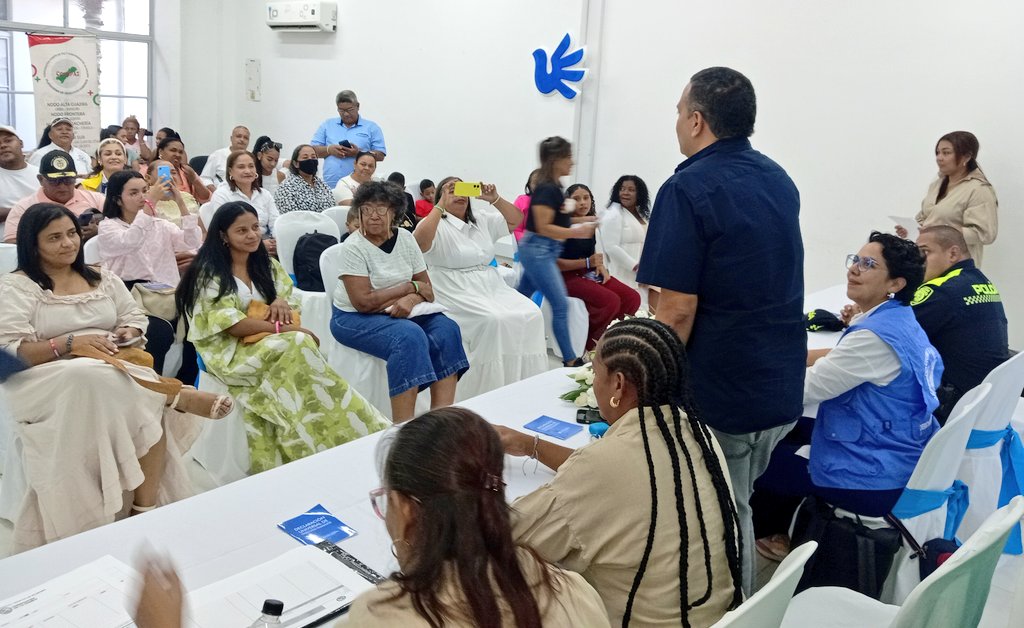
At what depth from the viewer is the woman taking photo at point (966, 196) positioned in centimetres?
525

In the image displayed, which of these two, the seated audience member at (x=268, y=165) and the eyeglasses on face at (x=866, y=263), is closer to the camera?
the eyeglasses on face at (x=866, y=263)

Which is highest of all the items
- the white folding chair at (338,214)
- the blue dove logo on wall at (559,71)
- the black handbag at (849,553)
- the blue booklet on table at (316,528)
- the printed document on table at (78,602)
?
the blue dove logo on wall at (559,71)

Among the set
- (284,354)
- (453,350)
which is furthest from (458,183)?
(284,354)

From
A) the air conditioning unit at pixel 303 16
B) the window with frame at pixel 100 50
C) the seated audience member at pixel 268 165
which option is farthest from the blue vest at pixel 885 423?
the window with frame at pixel 100 50

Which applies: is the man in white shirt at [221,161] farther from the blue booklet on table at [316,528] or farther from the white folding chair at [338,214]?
the blue booklet on table at [316,528]

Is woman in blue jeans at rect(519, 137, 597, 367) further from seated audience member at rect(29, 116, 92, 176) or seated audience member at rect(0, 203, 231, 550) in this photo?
seated audience member at rect(29, 116, 92, 176)

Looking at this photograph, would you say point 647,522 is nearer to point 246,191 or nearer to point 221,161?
point 246,191

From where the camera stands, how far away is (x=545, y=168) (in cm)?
485

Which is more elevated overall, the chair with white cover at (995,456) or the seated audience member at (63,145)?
the seated audience member at (63,145)

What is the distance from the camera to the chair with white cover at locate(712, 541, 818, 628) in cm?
124

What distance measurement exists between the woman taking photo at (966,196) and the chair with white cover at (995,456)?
2.64m

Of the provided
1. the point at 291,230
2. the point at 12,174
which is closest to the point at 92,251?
the point at 291,230

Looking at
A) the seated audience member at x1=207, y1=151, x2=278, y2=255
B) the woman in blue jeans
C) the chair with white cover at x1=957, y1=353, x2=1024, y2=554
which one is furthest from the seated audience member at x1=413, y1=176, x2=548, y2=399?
the chair with white cover at x1=957, y1=353, x2=1024, y2=554

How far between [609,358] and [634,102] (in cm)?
569
